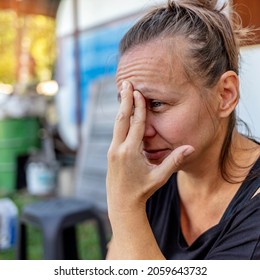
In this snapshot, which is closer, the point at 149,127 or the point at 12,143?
the point at 149,127

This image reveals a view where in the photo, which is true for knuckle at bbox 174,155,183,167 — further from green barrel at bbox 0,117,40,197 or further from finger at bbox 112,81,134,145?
green barrel at bbox 0,117,40,197

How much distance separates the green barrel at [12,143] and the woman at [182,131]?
3.03m

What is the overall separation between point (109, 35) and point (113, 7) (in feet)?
0.63

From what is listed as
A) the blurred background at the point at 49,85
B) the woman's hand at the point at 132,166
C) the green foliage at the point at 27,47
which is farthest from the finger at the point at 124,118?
the green foliage at the point at 27,47

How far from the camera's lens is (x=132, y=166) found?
796 mm

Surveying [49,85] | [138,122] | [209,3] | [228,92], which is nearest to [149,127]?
[138,122]

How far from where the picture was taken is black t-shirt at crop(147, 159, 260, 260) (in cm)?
77

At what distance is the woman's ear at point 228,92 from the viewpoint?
0.85 meters

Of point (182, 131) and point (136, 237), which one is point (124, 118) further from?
point (136, 237)

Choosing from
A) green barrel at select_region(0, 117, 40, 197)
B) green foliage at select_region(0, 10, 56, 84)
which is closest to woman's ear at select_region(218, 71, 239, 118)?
green foliage at select_region(0, 10, 56, 84)

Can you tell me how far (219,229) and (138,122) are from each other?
27cm

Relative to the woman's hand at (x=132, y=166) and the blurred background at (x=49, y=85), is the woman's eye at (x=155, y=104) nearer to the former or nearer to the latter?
the woman's hand at (x=132, y=166)

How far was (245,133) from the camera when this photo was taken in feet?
3.12
